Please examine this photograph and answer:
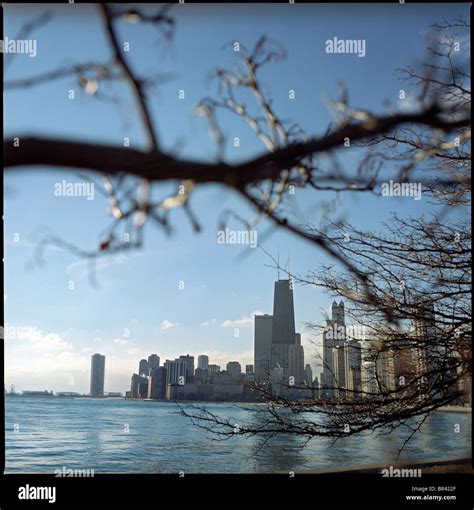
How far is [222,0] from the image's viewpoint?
7.36 ft

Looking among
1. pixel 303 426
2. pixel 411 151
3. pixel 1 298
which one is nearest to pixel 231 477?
pixel 303 426

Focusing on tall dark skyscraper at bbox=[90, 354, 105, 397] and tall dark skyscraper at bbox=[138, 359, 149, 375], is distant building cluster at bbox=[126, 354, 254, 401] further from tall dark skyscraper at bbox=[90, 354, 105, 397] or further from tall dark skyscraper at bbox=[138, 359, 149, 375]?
tall dark skyscraper at bbox=[90, 354, 105, 397]

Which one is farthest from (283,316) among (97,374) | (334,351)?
(97,374)

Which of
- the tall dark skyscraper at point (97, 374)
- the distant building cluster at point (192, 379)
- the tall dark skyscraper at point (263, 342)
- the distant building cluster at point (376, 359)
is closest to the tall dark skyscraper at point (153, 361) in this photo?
the distant building cluster at point (192, 379)

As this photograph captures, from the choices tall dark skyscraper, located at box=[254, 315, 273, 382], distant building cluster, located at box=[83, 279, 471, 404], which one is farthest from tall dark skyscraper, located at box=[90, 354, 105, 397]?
tall dark skyscraper, located at box=[254, 315, 273, 382]

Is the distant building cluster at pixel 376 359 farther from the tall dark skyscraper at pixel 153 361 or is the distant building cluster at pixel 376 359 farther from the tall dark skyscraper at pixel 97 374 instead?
the tall dark skyscraper at pixel 97 374

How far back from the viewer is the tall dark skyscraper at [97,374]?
2.79 metres

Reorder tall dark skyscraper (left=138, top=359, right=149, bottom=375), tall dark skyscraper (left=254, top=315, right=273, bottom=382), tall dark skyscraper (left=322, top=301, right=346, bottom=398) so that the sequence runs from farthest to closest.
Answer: tall dark skyscraper (left=322, top=301, right=346, bottom=398)
tall dark skyscraper (left=138, top=359, right=149, bottom=375)
tall dark skyscraper (left=254, top=315, right=273, bottom=382)

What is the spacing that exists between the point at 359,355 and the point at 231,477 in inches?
46.9

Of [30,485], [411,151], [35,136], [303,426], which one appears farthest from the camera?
[303,426]

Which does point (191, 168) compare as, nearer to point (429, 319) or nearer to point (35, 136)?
point (35, 136)

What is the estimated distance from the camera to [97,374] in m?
2.89

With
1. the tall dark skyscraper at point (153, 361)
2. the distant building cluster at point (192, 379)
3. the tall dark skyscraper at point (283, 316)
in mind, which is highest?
the tall dark skyscraper at point (283, 316)

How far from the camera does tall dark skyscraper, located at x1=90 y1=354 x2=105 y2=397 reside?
9.17 ft
